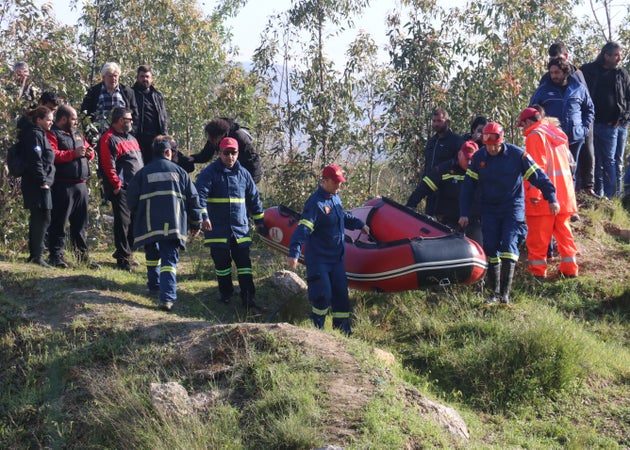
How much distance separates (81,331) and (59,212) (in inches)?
81.0

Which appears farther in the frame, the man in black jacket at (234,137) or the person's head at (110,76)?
the person's head at (110,76)

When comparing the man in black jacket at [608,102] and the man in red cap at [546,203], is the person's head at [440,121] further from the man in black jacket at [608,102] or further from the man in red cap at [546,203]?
the man in black jacket at [608,102]

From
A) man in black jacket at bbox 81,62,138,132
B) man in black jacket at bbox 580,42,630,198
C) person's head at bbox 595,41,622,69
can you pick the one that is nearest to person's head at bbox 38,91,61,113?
man in black jacket at bbox 81,62,138,132

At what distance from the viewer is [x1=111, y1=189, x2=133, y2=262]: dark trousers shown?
8344 millimetres

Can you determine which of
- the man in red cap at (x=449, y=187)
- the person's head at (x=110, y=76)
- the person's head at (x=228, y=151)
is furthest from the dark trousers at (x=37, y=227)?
the man in red cap at (x=449, y=187)

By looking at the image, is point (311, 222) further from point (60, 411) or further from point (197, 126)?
point (197, 126)

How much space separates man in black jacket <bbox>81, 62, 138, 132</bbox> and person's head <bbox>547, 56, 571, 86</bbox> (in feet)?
17.6

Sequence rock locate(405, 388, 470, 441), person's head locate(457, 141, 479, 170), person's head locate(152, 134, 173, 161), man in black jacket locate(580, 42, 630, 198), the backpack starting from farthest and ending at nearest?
man in black jacket locate(580, 42, 630, 198)
person's head locate(457, 141, 479, 170)
the backpack
person's head locate(152, 134, 173, 161)
rock locate(405, 388, 470, 441)

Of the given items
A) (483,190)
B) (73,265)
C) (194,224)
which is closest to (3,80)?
(73,265)

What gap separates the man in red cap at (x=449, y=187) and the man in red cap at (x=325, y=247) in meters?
2.19

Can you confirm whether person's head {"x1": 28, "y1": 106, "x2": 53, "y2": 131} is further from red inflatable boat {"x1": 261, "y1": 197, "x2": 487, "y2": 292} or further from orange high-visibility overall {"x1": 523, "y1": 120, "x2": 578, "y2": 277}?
orange high-visibility overall {"x1": 523, "y1": 120, "x2": 578, "y2": 277}

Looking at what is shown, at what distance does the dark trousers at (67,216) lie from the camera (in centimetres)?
823

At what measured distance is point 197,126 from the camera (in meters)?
15.3

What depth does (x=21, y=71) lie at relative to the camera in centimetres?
902
